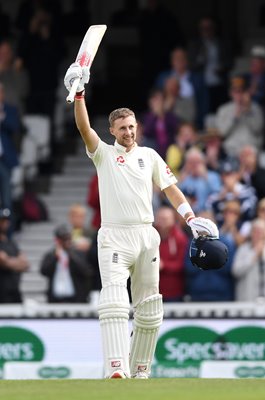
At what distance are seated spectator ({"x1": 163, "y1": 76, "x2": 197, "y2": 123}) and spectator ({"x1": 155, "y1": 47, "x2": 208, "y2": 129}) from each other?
0.14ft

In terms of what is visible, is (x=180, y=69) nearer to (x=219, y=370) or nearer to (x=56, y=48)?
(x=56, y=48)

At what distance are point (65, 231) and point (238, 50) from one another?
702 cm

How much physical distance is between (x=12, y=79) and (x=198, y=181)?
4274mm

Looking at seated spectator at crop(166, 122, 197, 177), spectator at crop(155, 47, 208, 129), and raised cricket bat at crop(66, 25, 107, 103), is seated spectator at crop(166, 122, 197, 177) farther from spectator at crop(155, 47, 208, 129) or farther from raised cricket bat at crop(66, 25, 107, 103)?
raised cricket bat at crop(66, 25, 107, 103)

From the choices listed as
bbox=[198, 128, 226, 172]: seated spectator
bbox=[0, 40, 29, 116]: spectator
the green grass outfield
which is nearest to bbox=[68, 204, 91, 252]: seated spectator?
bbox=[198, 128, 226, 172]: seated spectator

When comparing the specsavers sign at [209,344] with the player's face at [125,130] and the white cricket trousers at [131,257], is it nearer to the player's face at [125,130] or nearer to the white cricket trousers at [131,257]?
the white cricket trousers at [131,257]

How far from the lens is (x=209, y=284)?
18.2 m

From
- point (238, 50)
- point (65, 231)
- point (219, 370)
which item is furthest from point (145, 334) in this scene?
point (238, 50)

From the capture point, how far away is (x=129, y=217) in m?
13.0

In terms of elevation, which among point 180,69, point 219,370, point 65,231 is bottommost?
point 219,370

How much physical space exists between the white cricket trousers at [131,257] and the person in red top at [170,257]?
5090 millimetres

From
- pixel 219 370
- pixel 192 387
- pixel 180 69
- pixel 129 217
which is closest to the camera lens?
pixel 192 387

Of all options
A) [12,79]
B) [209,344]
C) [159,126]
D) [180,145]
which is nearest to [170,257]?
[209,344]

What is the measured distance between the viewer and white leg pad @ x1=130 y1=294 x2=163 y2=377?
42.9 ft
